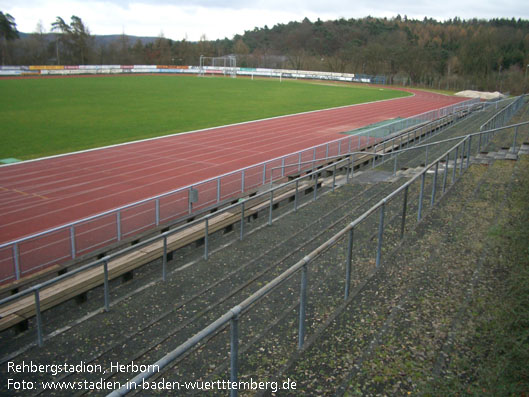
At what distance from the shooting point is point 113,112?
37.1m

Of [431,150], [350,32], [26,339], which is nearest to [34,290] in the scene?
[26,339]

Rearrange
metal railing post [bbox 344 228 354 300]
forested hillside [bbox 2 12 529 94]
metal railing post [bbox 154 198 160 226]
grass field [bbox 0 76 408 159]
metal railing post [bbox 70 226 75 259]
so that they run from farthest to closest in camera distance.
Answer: forested hillside [bbox 2 12 529 94], grass field [bbox 0 76 408 159], metal railing post [bbox 154 198 160 226], metal railing post [bbox 70 226 75 259], metal railing post [bbox 344 228 354 300]

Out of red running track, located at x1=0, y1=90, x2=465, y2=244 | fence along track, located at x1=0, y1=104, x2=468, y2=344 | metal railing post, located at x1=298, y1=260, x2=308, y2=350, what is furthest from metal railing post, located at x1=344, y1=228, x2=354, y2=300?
red running track, located at x1=0, y1=90, x2=465, y2=244

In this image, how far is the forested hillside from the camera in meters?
86.3

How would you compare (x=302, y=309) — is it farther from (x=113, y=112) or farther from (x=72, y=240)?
(x=113, y=112)

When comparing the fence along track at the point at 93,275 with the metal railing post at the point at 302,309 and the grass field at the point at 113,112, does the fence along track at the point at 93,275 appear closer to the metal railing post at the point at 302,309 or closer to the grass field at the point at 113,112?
the metal railing post at the point at 302,309

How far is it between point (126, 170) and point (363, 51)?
330 ft

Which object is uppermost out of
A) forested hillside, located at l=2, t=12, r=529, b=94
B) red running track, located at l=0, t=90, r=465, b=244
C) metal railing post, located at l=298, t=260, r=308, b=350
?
forested hillside, located at l=2, t=12, r=529, b=94

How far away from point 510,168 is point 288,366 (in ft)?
36.3

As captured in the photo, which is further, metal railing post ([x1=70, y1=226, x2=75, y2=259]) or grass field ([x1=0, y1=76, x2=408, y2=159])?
grass field ([x1=0, y1=76, x2=408, y2=159])

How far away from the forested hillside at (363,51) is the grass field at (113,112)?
4075cm

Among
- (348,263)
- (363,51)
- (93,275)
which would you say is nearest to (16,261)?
(93,275)

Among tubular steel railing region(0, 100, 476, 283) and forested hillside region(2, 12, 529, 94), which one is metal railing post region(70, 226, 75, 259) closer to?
tubular steel railing region(0, 100, 476, 283)

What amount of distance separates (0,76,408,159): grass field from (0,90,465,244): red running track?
2.47 metres
